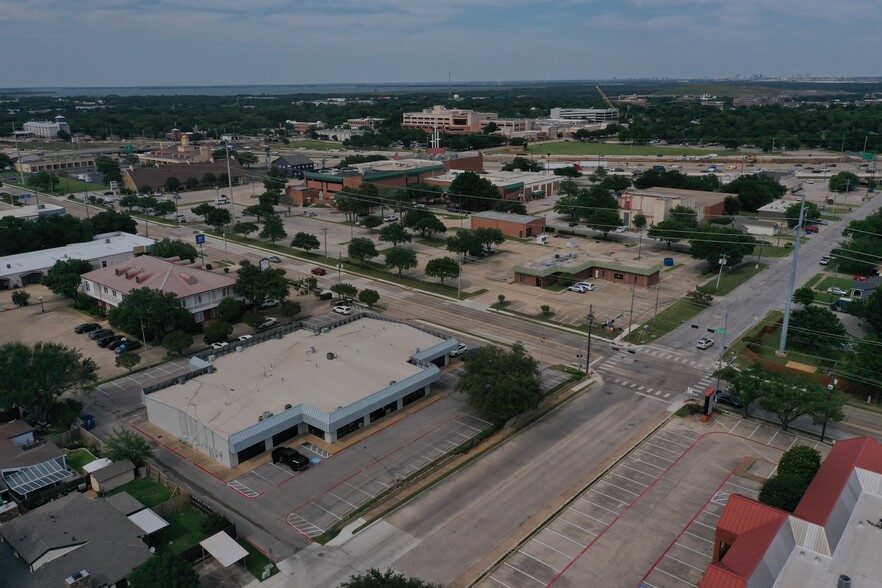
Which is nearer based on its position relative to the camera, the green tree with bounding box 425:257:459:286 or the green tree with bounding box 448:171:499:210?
the green tree with bounding box 425:257:459:286

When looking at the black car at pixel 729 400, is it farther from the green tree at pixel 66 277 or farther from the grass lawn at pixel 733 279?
the green tree at pixel 66 277

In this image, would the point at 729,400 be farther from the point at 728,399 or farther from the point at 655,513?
the point at 655,513

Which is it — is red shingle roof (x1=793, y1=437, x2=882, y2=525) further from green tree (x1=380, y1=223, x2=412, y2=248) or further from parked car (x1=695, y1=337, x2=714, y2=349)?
green tree (x1=380, y1=223, x2=412, y2=248)

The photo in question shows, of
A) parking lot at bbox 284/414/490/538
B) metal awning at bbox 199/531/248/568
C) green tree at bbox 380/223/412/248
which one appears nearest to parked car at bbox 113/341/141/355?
A: parking lot at bbox 284/414/490/538

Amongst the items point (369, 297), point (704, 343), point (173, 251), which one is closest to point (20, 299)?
point (173, 251)

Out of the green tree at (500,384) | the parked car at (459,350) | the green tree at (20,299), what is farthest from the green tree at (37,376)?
the parked car at (459,350)

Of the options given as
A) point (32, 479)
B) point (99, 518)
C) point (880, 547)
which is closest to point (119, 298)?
point (32, 479)
